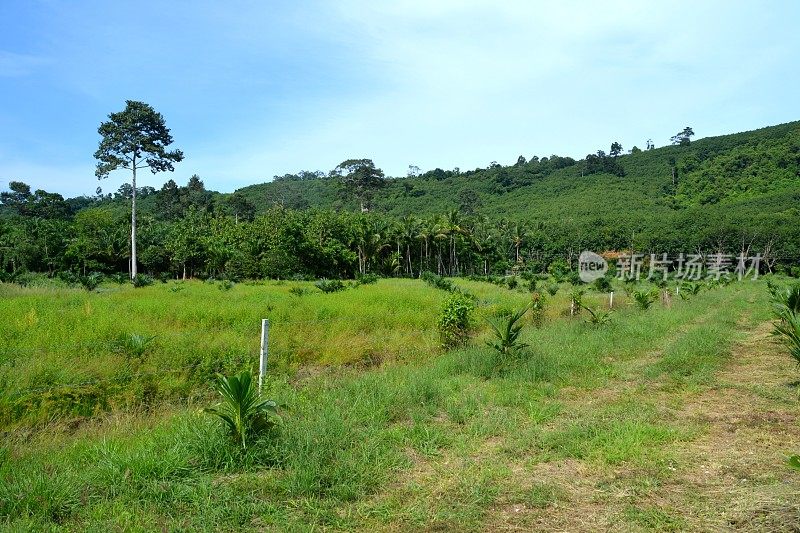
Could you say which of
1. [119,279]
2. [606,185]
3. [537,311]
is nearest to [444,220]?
[119,279]

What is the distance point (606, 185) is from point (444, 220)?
196 feet

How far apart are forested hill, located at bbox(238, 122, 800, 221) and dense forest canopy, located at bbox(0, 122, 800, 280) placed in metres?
0.39

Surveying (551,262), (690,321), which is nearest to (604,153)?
(551,262)

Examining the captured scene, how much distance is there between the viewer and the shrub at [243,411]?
14.6 ft

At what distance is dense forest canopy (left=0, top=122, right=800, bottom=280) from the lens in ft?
144

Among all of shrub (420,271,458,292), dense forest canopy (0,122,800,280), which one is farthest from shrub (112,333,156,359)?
dense forest canopy (0,122,800,280)

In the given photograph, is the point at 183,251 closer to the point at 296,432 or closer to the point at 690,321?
the point at 690,321

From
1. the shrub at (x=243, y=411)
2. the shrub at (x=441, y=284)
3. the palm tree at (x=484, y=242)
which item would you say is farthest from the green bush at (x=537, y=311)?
the palm tree at (x=484, y=242)

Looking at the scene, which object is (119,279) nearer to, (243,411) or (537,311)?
(537,311)

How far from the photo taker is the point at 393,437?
491 centimetres

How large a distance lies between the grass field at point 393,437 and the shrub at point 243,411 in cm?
13

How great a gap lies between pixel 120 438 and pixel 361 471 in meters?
2.44

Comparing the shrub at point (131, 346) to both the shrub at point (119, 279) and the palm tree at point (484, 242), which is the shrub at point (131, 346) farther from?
the palm tree at point (484, 242)

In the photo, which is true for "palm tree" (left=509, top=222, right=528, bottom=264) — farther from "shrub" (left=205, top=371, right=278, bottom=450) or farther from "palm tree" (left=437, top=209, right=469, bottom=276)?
"shrub" (left=205, top=371, right=278, bottom=450)
